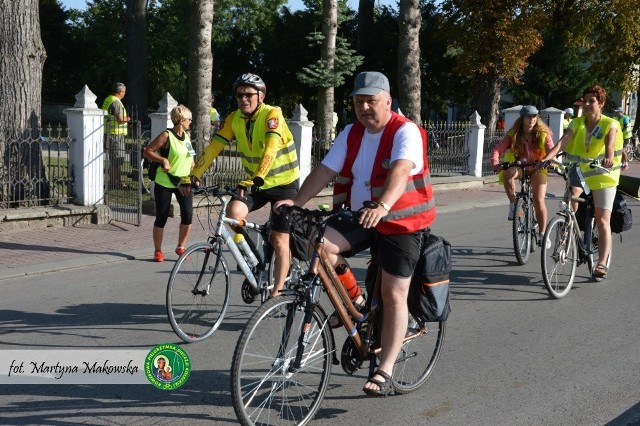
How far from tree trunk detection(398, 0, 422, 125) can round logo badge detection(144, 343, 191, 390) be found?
1508 cm

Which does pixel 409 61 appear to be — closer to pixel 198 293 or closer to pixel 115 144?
pixel 115 144

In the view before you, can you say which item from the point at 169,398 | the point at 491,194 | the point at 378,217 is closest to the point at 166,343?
the point at 169,398

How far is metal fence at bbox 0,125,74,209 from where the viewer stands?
11.8 metres

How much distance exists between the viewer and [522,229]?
9828 mm

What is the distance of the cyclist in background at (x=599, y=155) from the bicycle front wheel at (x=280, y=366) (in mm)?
4879

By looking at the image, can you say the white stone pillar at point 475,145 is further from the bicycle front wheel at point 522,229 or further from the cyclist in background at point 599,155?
the cyclist in background at point 599,155

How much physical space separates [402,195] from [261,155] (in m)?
2.20

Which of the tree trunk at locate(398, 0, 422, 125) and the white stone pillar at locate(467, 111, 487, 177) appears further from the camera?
the white stone pillar at locate(467, 111, 487, 177)

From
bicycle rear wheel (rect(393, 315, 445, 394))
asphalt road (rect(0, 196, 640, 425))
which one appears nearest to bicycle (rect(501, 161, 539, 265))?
asphalt road (rect(0, 196, 640, 425))

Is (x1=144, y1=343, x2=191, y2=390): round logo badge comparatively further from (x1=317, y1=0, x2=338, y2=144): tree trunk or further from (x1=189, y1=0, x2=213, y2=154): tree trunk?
(x1=317, y1=0, x2=338, y2=144): tree trunk

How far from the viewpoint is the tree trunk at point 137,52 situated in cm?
3369

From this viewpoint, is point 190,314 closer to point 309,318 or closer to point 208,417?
point 208,417

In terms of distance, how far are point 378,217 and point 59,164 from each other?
29.6 ft

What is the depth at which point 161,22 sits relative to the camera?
55.1 m
